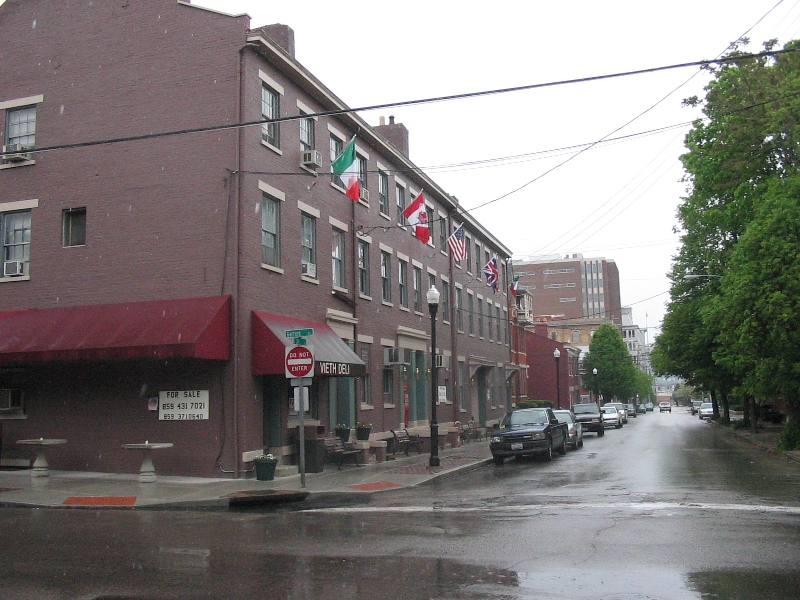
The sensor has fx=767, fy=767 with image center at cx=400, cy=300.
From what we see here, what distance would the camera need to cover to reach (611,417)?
5388cm

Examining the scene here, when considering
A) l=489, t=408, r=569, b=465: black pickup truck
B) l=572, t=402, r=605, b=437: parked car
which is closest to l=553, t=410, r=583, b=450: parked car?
l=489, t=408, r=569, b=465: black pickup truck

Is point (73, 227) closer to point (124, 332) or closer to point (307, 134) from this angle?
point (124, 332)

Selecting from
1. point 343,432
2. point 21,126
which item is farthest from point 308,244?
point 21,126

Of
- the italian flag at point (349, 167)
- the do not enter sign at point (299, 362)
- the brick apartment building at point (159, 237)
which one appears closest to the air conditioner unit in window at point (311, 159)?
the brick apartment building at point (159, 237)

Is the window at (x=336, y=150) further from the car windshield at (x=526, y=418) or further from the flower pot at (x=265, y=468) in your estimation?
the flower pot at (x=265, y=468)

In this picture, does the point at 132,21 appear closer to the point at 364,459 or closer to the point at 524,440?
the point at 364,459

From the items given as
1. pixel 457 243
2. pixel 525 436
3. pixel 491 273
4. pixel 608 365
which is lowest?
pixel 525 436

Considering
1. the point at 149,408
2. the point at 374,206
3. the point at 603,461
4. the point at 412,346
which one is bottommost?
the point at 603,461

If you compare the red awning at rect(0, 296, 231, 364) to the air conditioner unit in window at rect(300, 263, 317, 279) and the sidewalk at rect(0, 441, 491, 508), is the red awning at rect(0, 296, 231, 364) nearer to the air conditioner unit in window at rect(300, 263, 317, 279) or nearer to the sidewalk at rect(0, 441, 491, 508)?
the sidewalk at rect(0, 441, 491, 508)

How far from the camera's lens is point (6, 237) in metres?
21.3

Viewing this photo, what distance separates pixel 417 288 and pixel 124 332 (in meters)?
16.2

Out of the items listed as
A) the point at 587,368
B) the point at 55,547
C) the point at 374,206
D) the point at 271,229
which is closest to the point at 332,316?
the point at 271,229

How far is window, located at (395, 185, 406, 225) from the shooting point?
30250mm

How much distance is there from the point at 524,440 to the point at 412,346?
810cm
